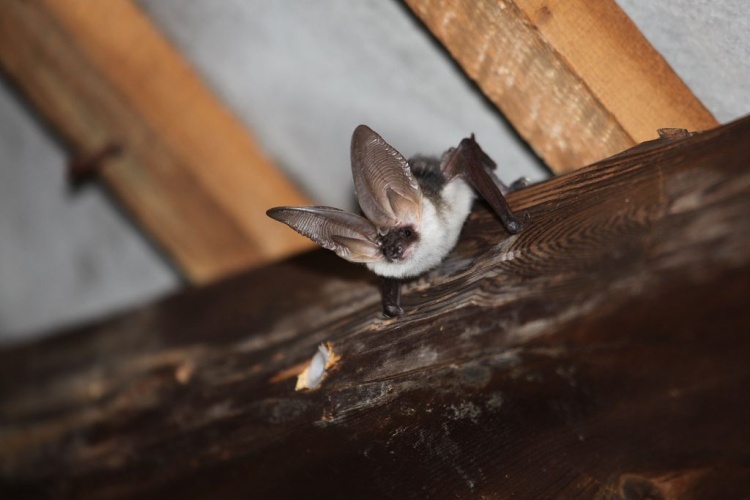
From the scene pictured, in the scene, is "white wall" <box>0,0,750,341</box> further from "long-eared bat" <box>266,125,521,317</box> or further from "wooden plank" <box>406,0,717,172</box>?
"long-eared bat" <box>266,125,521,317</box>

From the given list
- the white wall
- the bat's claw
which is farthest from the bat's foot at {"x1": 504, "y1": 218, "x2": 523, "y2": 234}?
the white wall

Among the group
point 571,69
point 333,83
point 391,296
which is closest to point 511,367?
point 391,296

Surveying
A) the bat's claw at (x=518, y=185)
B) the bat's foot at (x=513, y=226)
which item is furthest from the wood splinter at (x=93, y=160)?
the bat's foot at (x=513, y=226)

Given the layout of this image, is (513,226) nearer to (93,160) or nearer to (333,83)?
(333,83)

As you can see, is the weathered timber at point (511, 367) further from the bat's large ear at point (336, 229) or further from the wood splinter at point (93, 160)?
the wood splinter at point (93, 160)

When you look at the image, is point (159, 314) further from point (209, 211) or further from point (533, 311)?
point (533, 311)

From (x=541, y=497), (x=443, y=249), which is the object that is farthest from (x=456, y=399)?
(x=443, y=249)
